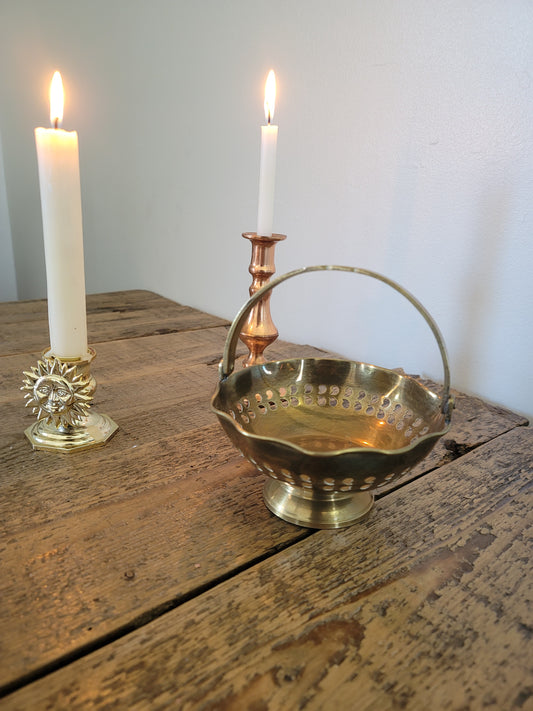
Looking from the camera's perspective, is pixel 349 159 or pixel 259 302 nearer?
pixel 259 302

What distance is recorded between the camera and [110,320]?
987 millimetres

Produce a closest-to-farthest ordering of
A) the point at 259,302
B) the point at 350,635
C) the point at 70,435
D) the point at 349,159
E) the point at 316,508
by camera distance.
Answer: the point at 350,635 < the point at 316,508 < the point at 70,435 < the point at 259,302 < the point at 349,159

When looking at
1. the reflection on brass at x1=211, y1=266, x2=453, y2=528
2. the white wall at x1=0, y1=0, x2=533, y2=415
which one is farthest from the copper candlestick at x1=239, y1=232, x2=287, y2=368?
the white wall at x1=0, y1=0, x2=533, y2=415

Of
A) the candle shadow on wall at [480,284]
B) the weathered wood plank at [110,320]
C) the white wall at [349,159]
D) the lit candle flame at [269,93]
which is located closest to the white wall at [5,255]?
the white wall at [349,159]

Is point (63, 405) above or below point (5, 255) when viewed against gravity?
above

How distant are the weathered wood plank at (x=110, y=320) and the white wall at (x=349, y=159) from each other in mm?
98

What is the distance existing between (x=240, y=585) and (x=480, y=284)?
0.52 meters

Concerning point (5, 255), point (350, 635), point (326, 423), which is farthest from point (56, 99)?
point (5, 255)

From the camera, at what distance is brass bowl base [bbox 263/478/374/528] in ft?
1.37

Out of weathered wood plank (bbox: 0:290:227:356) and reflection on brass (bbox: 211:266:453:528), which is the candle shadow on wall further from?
weathered wood plank (bbox: 0:290:227:356)

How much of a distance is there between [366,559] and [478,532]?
0.11 metres

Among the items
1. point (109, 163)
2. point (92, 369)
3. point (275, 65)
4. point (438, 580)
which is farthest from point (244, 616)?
point (109, 163)

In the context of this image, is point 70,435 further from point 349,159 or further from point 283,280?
point 349,159

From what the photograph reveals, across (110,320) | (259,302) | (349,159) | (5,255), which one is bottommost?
(5,255)
